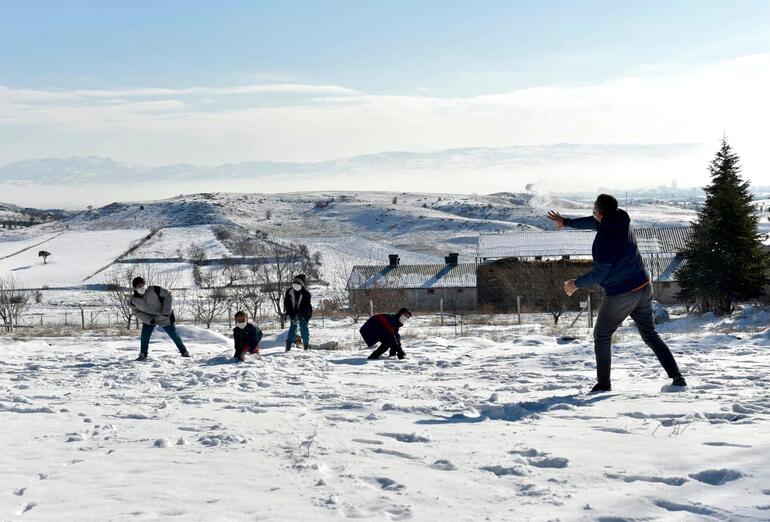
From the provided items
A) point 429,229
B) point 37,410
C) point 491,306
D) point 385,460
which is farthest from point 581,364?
point 429,229

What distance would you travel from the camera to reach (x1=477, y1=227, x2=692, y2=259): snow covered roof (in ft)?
198

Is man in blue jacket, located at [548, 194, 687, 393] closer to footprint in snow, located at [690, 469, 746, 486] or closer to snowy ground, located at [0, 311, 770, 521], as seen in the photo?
snowy ground, located at [0, 311, 770, 521]

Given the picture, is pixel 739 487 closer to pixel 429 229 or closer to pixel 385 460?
pixel 385 460

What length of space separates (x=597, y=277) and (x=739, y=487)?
3.41 m

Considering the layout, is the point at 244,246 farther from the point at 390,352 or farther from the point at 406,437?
the point at 406,437

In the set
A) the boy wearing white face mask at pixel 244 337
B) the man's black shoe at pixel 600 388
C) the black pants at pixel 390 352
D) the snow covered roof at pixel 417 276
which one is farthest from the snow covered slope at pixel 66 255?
the man's black shoe at pixel 600 388

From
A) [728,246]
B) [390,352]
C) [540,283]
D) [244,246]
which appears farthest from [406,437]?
[244,246]

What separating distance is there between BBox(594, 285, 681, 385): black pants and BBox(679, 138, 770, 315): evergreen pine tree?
2880cm

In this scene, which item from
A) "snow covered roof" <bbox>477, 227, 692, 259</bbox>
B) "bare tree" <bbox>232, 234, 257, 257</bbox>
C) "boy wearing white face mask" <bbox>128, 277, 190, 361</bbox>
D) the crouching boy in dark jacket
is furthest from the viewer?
"bare tree" <bbox>232, 234, 257, 257</bbox>

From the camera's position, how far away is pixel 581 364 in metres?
10.9

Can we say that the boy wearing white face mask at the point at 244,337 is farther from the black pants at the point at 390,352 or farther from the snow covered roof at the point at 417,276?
the snow covered roof at the point at 417,276

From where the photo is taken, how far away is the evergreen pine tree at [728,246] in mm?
34375

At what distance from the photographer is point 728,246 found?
34.7 m

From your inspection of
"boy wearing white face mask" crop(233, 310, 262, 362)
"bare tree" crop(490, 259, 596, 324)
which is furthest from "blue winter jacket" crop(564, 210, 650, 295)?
"bare tree" crop(490, 259, 596, 324)
